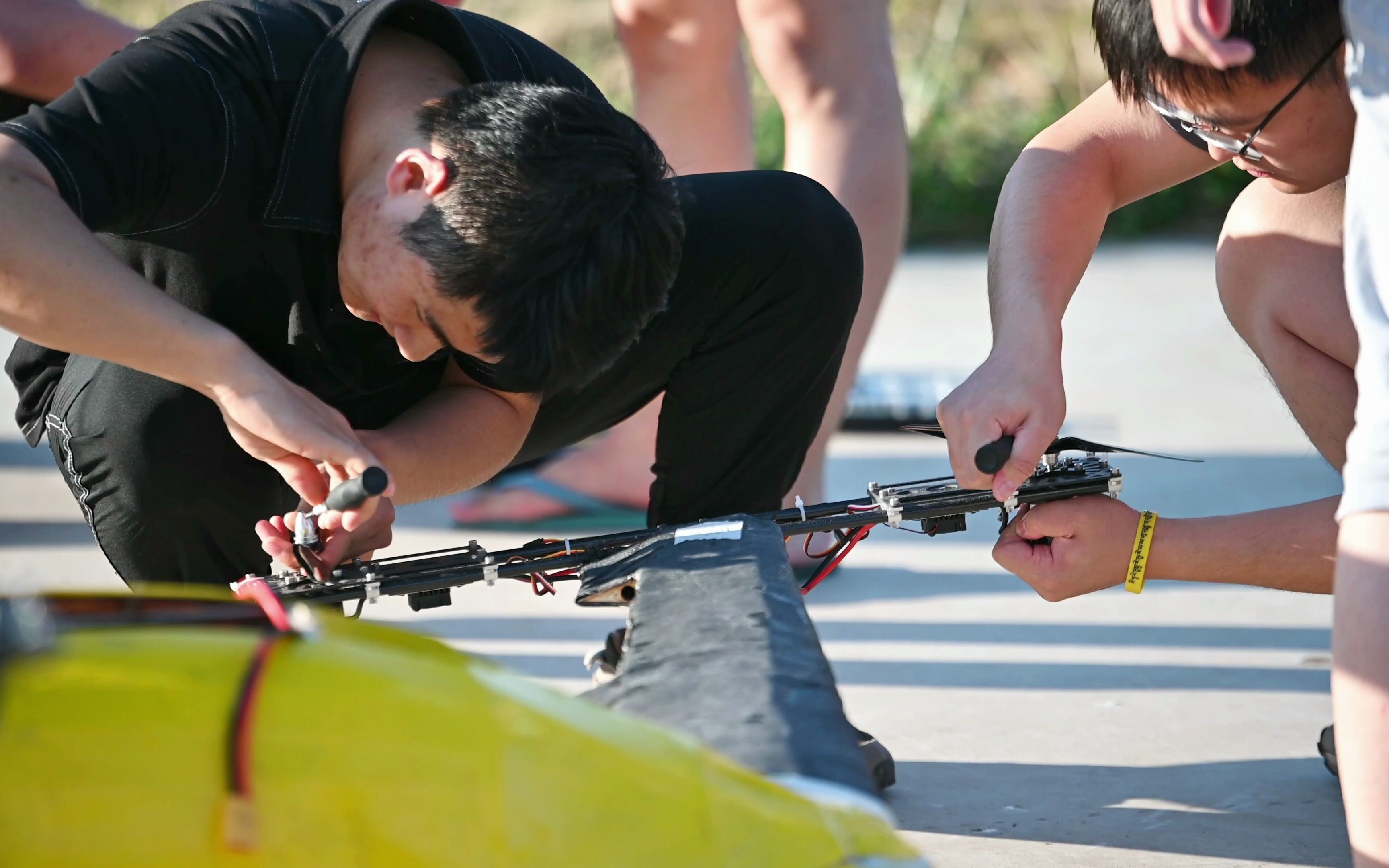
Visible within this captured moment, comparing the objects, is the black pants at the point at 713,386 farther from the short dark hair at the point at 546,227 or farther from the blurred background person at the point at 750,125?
the blurred background person at the point at 750,125

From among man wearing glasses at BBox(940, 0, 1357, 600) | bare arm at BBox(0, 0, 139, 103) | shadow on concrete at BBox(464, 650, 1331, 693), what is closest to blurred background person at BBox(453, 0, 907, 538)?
shadow on concrete at BBox(464, 650, 1331, 693)

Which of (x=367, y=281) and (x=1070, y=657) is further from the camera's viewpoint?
(x=1070, y=657)

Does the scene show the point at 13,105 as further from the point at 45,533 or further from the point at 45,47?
the point at 45,533

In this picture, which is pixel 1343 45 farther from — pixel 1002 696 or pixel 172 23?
pixel 172 23

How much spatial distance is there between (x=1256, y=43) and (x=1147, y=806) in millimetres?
837

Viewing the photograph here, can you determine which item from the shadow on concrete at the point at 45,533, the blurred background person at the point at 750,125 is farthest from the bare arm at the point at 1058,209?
the shadow on concrete at the point at 45,533

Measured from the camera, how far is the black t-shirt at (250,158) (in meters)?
1.37

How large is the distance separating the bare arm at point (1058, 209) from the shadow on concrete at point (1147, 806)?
40 cm

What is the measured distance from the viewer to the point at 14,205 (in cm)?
124

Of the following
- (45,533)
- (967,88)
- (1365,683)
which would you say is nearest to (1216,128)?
(1365,683)

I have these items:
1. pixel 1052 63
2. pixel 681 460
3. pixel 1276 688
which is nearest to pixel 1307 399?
pixel 1276 688

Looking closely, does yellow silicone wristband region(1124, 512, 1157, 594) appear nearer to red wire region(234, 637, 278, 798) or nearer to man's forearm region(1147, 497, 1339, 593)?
man's forearm region(1147, 497, 1339, 593)

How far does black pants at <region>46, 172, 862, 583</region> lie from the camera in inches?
63.9

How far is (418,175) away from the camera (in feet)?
4.66
